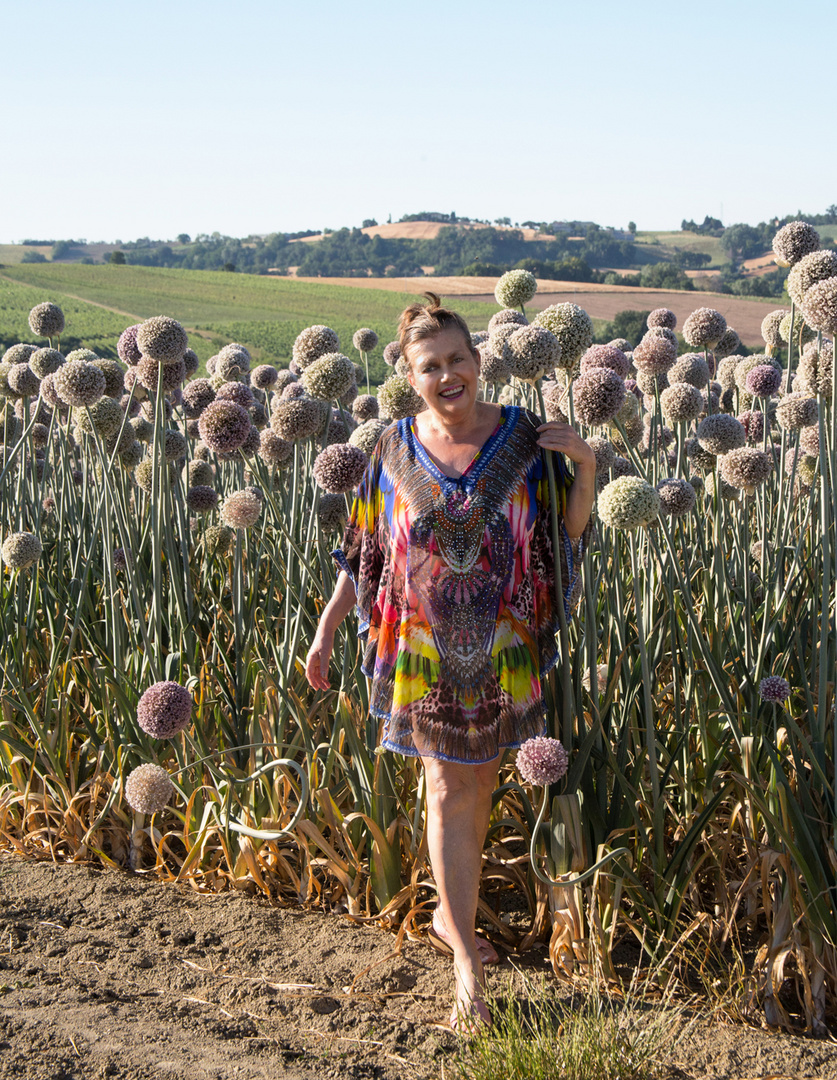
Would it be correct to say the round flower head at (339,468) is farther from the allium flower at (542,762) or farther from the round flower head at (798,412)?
the round flower head at (798,412)

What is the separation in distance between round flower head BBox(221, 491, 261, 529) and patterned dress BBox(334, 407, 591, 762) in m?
0.80

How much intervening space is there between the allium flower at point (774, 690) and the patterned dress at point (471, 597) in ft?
2.19

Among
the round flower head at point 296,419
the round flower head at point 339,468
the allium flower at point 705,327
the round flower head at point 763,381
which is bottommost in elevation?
the round flower head at point 339,468

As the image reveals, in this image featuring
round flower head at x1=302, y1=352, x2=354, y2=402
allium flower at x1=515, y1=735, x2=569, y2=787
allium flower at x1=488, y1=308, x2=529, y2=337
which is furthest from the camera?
allium flower at x1=488, y1=308, x2=529, y2=337

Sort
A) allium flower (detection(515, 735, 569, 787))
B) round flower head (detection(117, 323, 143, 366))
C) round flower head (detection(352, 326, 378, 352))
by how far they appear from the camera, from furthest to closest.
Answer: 1. round flower head (detection(352, 326, 378, 352))
2. round flower head (detection(117, 323, 143, 366))
3. allium flower (detection(515, 735, 569, 787))

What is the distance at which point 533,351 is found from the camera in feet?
8.95

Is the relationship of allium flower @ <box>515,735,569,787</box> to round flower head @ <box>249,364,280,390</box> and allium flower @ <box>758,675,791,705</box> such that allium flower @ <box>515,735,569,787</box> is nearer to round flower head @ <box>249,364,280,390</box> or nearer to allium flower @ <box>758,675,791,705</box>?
allium flower @ <box>758,675,791,705</box>

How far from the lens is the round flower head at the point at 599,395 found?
2.80m

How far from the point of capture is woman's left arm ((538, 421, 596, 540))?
2.52 m

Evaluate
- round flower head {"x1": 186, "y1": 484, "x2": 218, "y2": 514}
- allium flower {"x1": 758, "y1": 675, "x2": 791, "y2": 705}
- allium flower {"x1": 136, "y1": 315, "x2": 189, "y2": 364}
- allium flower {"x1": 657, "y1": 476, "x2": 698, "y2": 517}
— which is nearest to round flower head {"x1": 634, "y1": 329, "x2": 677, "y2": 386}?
allium flower {"x1": 657, "y1": 476, "x2": 698, "y2": 517}

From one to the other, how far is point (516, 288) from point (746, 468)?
1149 mm

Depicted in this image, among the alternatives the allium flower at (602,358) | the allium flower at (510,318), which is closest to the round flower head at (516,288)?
the allium flower at (510,318)

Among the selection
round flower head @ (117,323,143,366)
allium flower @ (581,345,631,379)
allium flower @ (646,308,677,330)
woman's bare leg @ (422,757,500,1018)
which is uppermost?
allium flower @ (646,308,677,330)

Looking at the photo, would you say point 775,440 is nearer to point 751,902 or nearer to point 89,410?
point 751,902
